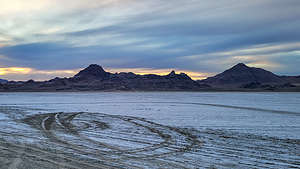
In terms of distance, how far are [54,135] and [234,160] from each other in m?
9.21

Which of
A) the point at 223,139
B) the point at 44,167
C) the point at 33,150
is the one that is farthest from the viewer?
the point at 223,139

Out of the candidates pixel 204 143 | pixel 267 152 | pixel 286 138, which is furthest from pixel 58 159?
pixel 286 138

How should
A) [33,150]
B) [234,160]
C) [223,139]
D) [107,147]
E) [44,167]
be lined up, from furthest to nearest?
[223,139], [107,147], [33,150], [234,160], [44,167]

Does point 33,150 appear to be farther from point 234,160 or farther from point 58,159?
point 234,160

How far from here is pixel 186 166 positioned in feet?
29.0

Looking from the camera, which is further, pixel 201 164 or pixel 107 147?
pixel 107 147

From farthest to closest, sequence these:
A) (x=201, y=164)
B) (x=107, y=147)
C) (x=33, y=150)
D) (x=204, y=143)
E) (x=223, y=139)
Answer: (x=223, y=139) → (x=204, y=143) → (x=107, y=147) → (x=33, y=150) → (x=201, y=164)

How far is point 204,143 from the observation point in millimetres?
12797

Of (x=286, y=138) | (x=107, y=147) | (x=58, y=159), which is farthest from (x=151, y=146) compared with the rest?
(x=286, y=138)

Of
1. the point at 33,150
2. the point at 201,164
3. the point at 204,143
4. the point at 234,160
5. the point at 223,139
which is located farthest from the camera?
the point at 223,139

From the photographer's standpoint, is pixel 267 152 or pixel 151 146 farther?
pixel 151 146

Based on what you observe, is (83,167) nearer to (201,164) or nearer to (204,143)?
(201,164)

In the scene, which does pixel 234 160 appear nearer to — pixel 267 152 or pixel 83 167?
pixel 267 152

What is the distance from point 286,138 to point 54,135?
39.4 ft
